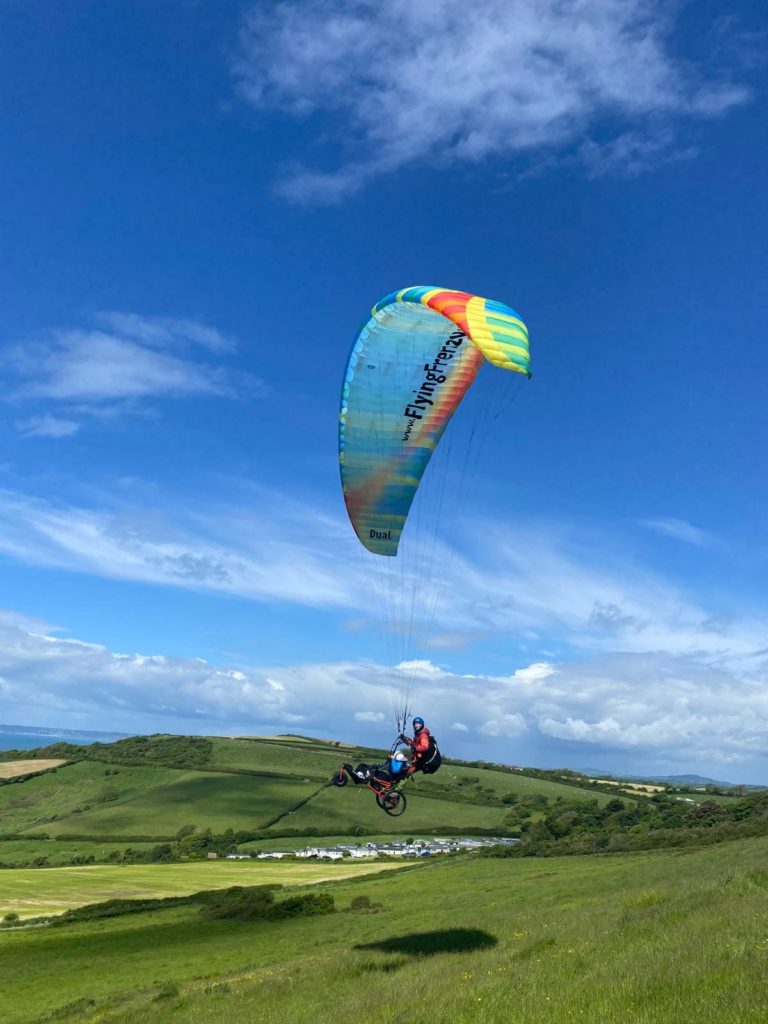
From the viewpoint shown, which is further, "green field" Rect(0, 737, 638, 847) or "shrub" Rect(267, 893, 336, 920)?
"green field" Rect(0, 737, 638, 847)

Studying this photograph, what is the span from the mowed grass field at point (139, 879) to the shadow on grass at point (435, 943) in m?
40.8

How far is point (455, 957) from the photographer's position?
71.9 ft

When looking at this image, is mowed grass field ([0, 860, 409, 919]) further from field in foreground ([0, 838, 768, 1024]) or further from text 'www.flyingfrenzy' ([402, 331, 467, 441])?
text 'www.flyingfrenzy' ([402, 331, 467, 441])

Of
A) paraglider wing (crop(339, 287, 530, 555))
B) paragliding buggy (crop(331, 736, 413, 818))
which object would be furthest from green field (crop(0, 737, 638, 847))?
paraglider wing (crop(339, 287, 530, 555))

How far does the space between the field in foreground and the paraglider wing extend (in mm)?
12573

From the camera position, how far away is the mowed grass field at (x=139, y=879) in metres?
65.3

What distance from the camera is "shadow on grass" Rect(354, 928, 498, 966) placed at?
2546 centimetres

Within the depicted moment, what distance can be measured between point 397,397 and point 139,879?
242 ft

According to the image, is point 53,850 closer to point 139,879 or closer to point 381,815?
point 139,879

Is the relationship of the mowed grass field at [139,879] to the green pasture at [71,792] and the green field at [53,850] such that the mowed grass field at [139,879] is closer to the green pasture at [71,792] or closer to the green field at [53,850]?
the green field at [53,850]

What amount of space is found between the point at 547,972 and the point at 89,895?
66.7m

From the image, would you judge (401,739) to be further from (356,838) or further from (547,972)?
(356,838)

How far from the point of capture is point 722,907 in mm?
18141

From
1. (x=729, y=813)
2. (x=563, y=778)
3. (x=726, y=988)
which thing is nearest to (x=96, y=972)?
(x=726, y=988)
